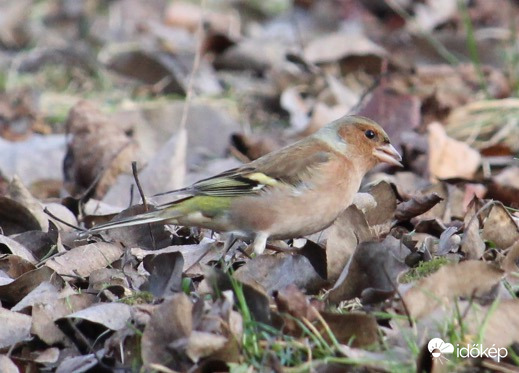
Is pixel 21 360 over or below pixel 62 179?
over

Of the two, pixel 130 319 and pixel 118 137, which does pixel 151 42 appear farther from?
pixel 130 319

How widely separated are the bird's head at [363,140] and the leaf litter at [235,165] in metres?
0.18

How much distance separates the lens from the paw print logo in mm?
3055

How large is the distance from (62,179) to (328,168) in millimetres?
2858

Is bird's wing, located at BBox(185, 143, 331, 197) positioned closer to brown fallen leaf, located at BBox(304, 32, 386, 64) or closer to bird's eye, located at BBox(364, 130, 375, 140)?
bird's eye, located at BBox(364, 130, 375, 140)

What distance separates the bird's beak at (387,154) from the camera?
5.28 m

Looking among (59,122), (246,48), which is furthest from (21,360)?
(246,48)

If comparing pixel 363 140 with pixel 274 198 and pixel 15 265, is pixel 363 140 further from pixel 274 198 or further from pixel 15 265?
pixel 15 265

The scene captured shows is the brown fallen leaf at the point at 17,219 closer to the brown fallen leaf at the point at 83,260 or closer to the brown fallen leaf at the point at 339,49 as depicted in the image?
the brown fallen leaf at the point at 83,260

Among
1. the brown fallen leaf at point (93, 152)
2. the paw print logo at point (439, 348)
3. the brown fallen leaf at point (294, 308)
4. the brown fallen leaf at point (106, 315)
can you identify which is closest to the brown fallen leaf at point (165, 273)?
the brown fallen leaf at point (106, 315)

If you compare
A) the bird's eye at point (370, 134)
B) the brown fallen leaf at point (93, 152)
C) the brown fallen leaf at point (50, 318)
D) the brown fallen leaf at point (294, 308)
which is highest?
the bird's eye at point (370, 134)

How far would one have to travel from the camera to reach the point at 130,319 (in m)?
3.60

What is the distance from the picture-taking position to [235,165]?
6.75 meters

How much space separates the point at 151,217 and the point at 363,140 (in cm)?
136
